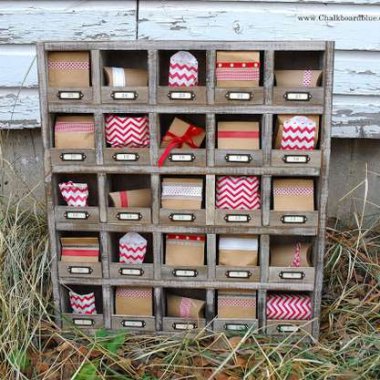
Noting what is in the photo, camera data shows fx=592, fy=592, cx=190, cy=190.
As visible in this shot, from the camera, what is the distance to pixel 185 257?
2.64 m

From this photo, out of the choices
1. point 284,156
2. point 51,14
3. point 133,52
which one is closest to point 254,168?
point 284,156

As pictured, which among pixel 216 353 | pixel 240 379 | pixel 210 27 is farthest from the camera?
pixel 210 27

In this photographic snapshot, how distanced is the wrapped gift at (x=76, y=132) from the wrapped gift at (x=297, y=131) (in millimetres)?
803

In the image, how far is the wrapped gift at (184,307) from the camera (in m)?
2.70

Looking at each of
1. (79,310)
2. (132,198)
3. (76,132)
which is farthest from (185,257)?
(76,132)

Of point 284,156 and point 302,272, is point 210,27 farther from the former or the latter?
point 302,272

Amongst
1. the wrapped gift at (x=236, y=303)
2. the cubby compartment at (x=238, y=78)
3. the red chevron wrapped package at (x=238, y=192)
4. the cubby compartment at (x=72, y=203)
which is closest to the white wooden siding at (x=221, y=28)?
the cubby compartment at (x=72, y=203)

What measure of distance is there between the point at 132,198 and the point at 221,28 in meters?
1.26

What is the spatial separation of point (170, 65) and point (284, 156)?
0.62 m

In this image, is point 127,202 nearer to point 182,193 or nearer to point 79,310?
point 182,193

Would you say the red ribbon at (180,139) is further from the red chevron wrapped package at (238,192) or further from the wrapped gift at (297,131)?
the wrapped gift at (297,131)

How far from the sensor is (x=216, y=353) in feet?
8.52

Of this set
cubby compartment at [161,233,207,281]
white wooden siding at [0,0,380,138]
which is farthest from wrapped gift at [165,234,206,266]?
white wooden siding at [0,0,380,138]

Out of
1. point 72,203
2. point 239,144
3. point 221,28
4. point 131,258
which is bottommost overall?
point 131,258
